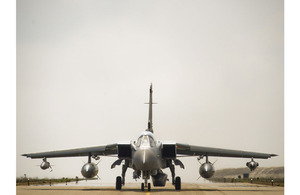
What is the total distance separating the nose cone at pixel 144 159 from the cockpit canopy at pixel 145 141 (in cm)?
49

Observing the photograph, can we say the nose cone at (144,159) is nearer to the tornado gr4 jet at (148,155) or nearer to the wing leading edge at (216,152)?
the tornado gr4 jet at (148,155)

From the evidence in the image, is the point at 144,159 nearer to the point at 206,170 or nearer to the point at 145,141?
the point at 145,141

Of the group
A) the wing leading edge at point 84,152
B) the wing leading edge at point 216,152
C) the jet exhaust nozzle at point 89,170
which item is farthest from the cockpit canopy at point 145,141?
the jet exhaust nozzle at point 89,170

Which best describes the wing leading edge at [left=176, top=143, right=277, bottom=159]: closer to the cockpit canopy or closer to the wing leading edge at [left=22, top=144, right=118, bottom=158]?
the cockpit canopy

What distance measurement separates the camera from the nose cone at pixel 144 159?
2002cm

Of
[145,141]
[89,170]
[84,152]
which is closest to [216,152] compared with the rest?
[145,141]

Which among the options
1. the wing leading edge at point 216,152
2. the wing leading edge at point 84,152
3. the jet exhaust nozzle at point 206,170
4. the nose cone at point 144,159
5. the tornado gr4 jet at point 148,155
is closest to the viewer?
the nose cone at point 144,159

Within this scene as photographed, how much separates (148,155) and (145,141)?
972 millimetres

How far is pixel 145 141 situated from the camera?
68.7 feet

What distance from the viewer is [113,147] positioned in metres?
24.4

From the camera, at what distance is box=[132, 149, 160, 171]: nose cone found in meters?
20.0
